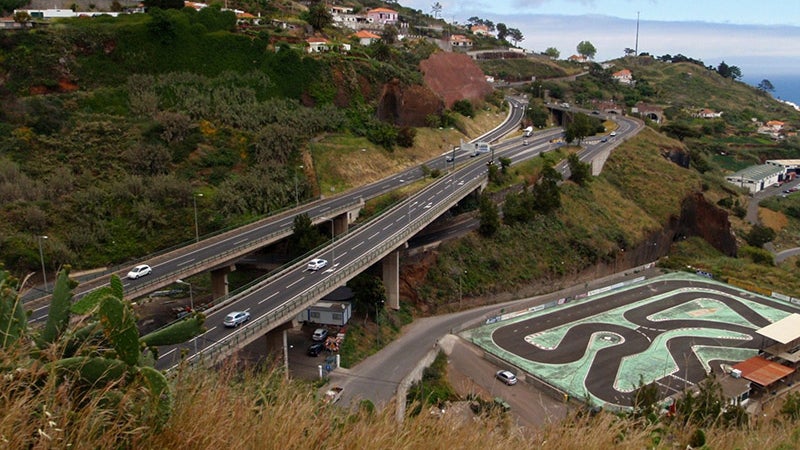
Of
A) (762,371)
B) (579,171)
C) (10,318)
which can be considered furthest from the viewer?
(579,171)

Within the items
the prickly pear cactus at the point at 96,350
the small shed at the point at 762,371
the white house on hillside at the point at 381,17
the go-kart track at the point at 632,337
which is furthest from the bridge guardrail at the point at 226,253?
the white house on hillside at the point at 381,17

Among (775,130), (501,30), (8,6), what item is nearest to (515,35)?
(501,30)

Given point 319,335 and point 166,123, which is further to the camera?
point 166,123

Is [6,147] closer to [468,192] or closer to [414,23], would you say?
[468,192]

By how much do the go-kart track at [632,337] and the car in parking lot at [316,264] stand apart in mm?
10210

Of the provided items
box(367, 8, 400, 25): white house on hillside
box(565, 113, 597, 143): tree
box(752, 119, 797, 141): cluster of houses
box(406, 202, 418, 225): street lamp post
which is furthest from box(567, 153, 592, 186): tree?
box(752, 119, 797, 141): cluster of houses

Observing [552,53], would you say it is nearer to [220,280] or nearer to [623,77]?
[623,77]

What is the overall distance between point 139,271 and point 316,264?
9.53m

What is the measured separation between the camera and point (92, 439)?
597cm

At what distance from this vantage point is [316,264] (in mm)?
36625

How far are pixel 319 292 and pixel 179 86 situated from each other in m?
37.2

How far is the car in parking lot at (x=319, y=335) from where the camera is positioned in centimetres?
3634

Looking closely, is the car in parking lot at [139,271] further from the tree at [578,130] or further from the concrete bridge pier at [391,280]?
the tree at [578,130]

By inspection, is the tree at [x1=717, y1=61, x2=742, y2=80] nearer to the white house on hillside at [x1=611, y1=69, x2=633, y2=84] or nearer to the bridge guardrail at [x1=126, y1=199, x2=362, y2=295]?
the white house on hillside at [x1=611, y1=69, x2=633, y2=84]
